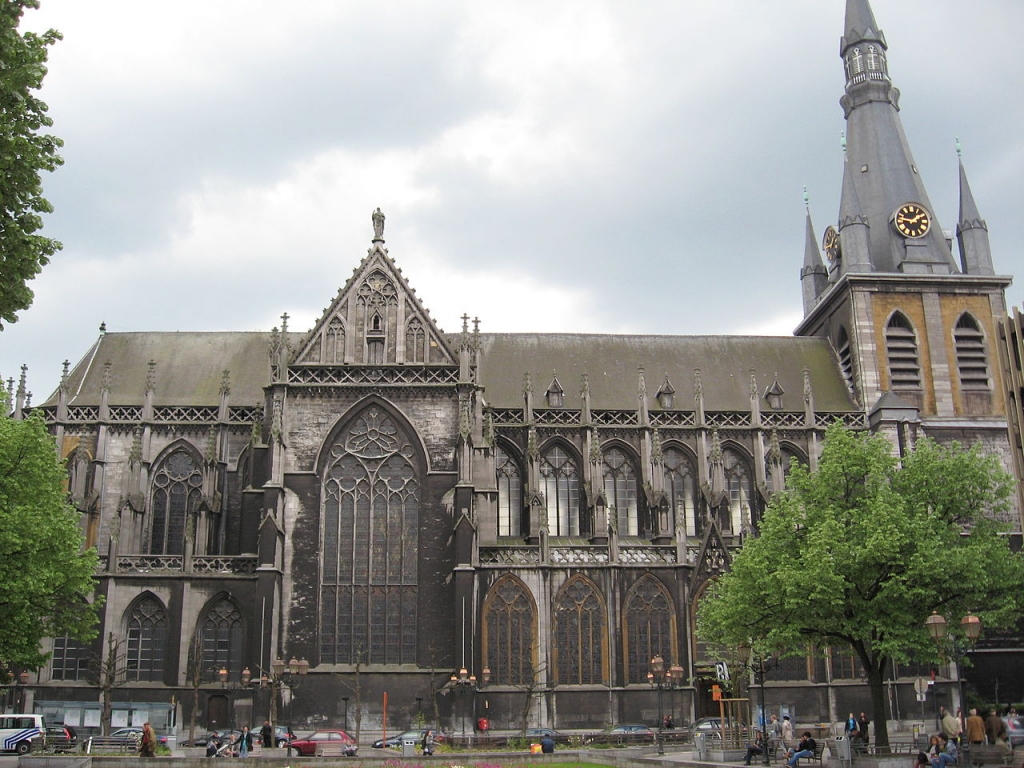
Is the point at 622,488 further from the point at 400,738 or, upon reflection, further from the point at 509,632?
the point at 400,738

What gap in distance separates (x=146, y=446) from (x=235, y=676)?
43.6 feet

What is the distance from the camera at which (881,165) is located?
65.0 m

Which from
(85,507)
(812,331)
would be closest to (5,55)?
(85,507)

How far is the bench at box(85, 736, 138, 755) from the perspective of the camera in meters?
36.8

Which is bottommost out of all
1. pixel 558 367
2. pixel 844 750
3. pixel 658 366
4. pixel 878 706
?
pixel 844 750

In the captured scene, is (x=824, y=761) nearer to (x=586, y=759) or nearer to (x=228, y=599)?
(x=586, y=759)

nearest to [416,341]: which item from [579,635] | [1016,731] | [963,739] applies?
[579,635]

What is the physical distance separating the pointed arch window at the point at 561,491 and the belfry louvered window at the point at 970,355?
22743 millimetres

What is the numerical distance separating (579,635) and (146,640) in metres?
18.6

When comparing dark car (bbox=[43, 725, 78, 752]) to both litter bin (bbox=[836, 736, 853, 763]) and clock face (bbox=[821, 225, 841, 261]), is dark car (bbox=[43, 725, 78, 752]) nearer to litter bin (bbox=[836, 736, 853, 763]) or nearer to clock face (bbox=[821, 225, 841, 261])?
litter bin (bbox=[836, 736, 853, 763])

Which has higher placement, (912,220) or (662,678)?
(912,220)

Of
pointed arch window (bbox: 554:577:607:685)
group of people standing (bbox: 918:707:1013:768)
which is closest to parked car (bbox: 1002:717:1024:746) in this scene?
group of people standing (bbox: 918:707:1013:768)

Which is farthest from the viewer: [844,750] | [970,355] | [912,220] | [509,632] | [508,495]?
[912,220]

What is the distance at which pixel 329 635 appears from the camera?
4634cm
